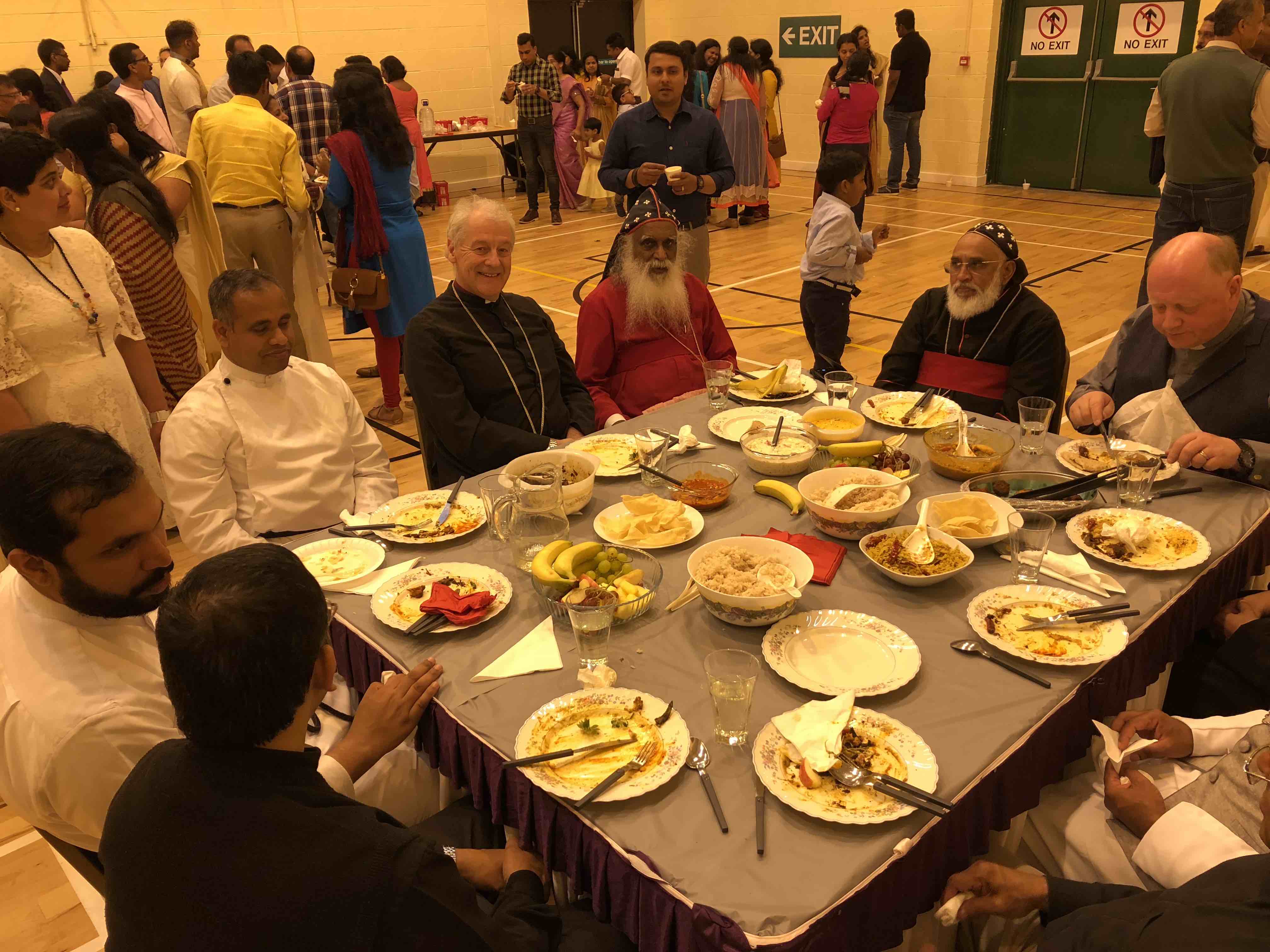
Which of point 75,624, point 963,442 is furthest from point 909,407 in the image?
point 75,624

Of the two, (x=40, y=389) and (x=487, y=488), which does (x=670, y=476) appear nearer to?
(x=487, y=488)

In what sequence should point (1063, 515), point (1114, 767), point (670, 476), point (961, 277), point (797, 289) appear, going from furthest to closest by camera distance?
point (797, 289) < point (961, 277) < point (670, 476) < point (1063, 515) < point (1114, 767)

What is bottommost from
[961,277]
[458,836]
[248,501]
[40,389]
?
[458,836]

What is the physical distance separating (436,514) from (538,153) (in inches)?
405

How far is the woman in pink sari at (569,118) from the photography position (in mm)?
11094

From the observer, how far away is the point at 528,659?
184cm

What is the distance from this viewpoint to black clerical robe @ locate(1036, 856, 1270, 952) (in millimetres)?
1280

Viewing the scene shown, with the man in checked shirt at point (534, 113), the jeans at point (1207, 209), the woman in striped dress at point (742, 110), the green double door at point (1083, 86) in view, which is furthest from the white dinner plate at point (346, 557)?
the green double door at point (1083, 86)

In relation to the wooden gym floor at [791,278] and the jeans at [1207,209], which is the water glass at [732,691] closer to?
the wooden gym floor at [791,278]

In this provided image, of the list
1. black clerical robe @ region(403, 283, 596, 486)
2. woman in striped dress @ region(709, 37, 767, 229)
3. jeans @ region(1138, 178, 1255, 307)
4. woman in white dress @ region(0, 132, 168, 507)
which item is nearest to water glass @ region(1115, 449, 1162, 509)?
black clerical robe @ region(403, 283, 596, 486)

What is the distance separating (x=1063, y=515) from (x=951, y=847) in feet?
3.76

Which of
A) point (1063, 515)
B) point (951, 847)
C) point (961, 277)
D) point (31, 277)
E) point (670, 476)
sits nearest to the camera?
point (951, 847)

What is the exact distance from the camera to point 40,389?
3209 mm

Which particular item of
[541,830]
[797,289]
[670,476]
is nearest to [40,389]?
[670,476]
